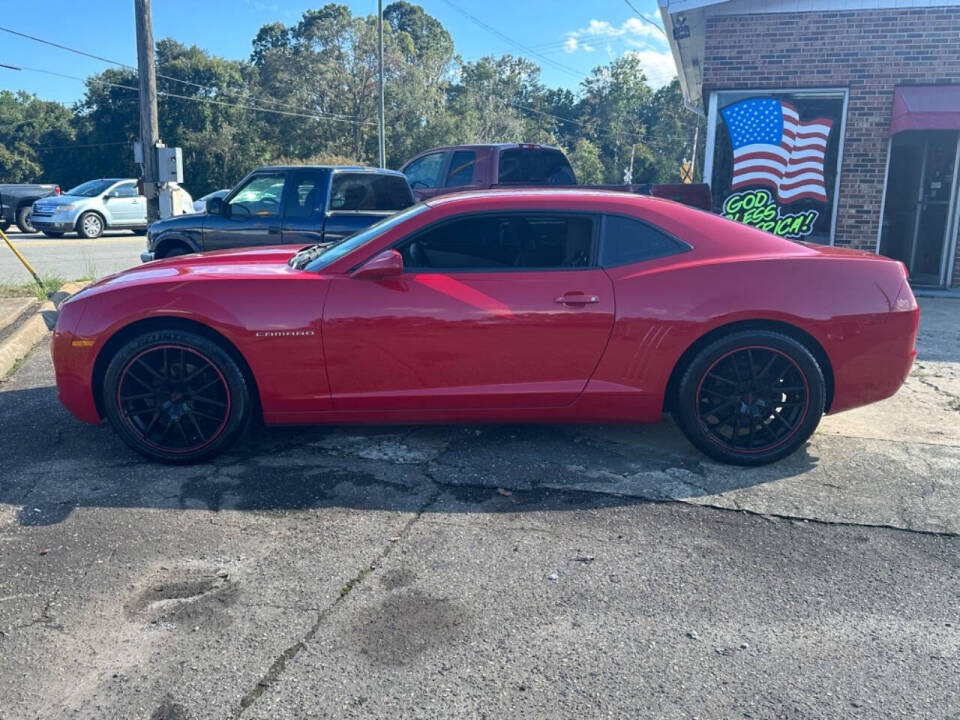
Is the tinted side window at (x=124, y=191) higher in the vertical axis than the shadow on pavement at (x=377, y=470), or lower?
higher

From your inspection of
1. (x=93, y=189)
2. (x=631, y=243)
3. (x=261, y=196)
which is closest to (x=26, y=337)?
(x=261, y=196)

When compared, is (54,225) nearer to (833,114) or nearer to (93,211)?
(93,211)

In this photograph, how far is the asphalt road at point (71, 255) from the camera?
13.0 meters

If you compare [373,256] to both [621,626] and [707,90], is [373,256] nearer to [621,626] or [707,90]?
[621,626]

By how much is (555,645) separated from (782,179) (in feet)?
34.2

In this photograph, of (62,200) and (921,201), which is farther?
(62,200)

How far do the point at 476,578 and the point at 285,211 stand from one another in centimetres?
631

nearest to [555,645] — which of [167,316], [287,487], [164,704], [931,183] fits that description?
[164,704]

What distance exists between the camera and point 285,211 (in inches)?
345

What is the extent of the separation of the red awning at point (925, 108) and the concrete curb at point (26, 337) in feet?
33.6

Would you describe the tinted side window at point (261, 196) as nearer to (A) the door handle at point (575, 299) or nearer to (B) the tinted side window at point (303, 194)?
(B) the tinted side window at point (303, 194)

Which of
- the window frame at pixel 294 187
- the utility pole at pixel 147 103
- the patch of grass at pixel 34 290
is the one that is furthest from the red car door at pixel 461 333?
the utility pole at pixel 147 103

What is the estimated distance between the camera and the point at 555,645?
9.49ft

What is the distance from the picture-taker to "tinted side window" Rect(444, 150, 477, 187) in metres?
11.8
